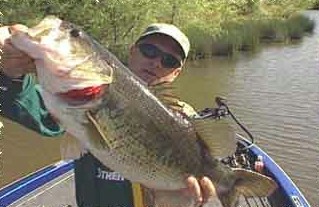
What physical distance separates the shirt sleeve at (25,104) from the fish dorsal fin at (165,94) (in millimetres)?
412

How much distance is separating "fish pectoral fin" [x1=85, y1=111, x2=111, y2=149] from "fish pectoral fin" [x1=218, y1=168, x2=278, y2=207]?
63cm

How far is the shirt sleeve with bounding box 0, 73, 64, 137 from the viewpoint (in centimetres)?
206

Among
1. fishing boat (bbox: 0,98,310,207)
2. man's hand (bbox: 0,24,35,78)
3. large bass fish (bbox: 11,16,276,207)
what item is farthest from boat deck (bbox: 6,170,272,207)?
man's hand (bbox: 0,24,35,78)

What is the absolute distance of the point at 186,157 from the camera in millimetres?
1966

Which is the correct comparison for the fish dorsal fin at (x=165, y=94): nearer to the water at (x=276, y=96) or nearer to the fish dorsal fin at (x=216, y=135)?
the fish dorsal fin at (x=216, y=135)

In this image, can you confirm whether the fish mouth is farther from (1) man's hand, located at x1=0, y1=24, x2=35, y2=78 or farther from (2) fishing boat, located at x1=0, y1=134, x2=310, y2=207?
(2) fishing boat, located at x1=0, y1=134, x2=310, y2=207

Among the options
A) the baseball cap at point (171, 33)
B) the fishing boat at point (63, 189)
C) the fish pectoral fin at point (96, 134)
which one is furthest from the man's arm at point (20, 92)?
the fishing boat at point (63, 189)

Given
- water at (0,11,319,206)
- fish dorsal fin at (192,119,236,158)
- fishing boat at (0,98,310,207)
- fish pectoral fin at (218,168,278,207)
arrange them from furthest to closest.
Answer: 1. water at (0,11,319,206)
2. fishing boat at (0,98,310,207)
3. fish pectoral fin at (218,168,278,207)
4. fish dorsal fin at (192,119,236,158)

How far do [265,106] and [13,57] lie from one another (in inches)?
431

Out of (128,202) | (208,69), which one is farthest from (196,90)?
(128,202)

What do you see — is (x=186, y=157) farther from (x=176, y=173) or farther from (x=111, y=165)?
(x=111, y=165)

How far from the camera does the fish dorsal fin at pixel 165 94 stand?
77.8 inches

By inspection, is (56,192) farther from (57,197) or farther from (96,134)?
(96,134)

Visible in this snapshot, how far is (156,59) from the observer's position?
104 inches
